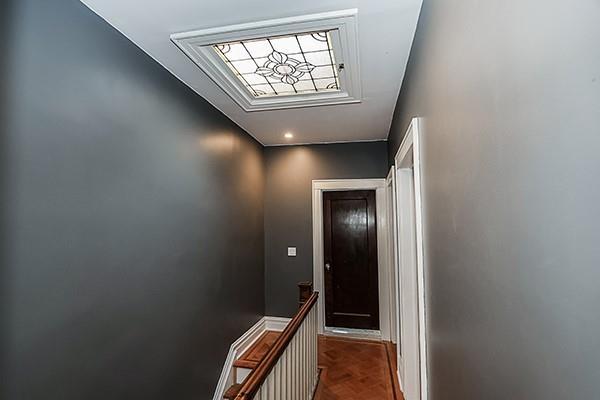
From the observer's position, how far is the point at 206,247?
2.94 m

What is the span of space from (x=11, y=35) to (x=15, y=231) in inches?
32.2

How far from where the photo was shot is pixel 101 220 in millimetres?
1781

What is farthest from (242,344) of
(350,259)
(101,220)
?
(101,220)

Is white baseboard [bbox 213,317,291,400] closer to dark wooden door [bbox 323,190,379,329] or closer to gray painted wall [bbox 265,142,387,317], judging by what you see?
gray painted wall [bbox 265,142,387,317]

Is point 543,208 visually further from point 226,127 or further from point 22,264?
point 226,127

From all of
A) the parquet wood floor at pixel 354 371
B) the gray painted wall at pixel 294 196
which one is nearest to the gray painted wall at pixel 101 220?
the parquet wood floor at pixel 354 371

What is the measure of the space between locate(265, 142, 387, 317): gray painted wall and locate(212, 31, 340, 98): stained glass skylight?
173 cm

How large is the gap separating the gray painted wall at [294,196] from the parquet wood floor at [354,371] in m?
0.82

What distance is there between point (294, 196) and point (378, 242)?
4.30 feet

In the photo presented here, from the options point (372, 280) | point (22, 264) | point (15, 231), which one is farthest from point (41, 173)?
point (372, 280)

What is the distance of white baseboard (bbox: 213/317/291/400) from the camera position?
10.2 feet

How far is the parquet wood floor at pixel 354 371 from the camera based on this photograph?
9.75 ft

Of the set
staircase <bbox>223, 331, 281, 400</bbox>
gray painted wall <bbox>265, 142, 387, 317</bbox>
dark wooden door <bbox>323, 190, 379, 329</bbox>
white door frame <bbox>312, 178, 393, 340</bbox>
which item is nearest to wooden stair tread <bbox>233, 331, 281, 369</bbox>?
staircase <bbox>223, 331, 281, 400</bbox>

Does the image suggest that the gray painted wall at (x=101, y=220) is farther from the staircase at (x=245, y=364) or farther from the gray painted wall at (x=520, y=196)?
the gray painted wall at (x=520, y=196)
